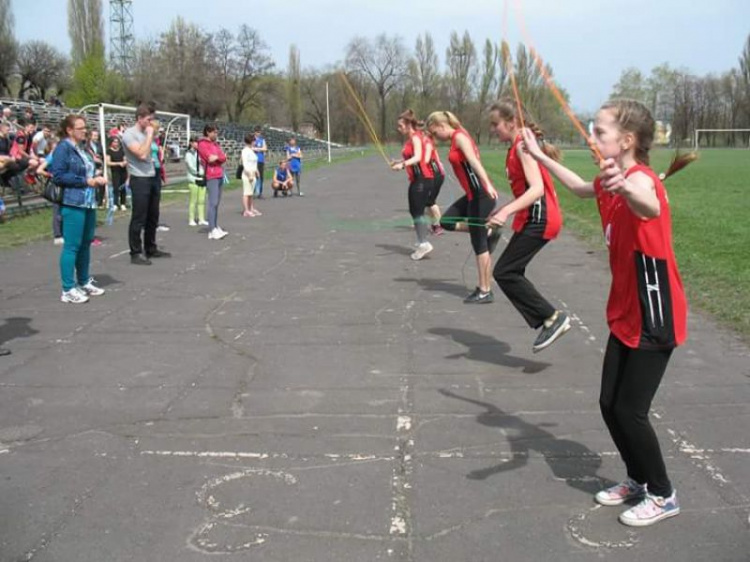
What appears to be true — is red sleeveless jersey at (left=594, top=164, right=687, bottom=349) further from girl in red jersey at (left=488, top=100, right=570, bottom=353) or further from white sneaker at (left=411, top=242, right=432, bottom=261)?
white sneaker at (left=411, top=242, right=432, bottom=261)

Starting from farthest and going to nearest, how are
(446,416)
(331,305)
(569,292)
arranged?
(569,292), (331,305), (446,416)

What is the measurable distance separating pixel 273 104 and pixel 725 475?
71.1 m

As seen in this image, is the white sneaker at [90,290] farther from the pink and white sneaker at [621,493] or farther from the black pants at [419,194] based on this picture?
A: the pink and white sneaker at [621,493]

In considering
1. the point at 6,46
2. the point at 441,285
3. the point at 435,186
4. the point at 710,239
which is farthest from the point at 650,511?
the point at 6,46

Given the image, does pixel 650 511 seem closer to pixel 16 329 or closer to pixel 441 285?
pixel 441 285

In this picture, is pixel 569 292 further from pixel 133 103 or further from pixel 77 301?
pixel 133 103

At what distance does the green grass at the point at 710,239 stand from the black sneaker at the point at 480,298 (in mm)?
2059

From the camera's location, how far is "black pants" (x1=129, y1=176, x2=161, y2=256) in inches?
381

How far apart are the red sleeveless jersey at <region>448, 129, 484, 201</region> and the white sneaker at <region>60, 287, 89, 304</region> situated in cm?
414

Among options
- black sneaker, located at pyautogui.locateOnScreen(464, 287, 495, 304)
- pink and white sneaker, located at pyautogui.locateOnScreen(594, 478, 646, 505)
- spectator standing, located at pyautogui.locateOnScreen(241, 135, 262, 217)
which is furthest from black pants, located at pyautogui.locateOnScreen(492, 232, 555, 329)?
spectator standing, located at pyautogui.locateOnScreen(241, 135, 262, 217)

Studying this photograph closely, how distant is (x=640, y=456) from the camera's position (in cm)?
319

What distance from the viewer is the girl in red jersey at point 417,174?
32.4ft

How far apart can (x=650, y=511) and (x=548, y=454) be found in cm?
77

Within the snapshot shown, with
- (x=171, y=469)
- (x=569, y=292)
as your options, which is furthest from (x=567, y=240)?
(x=171, y=469)
